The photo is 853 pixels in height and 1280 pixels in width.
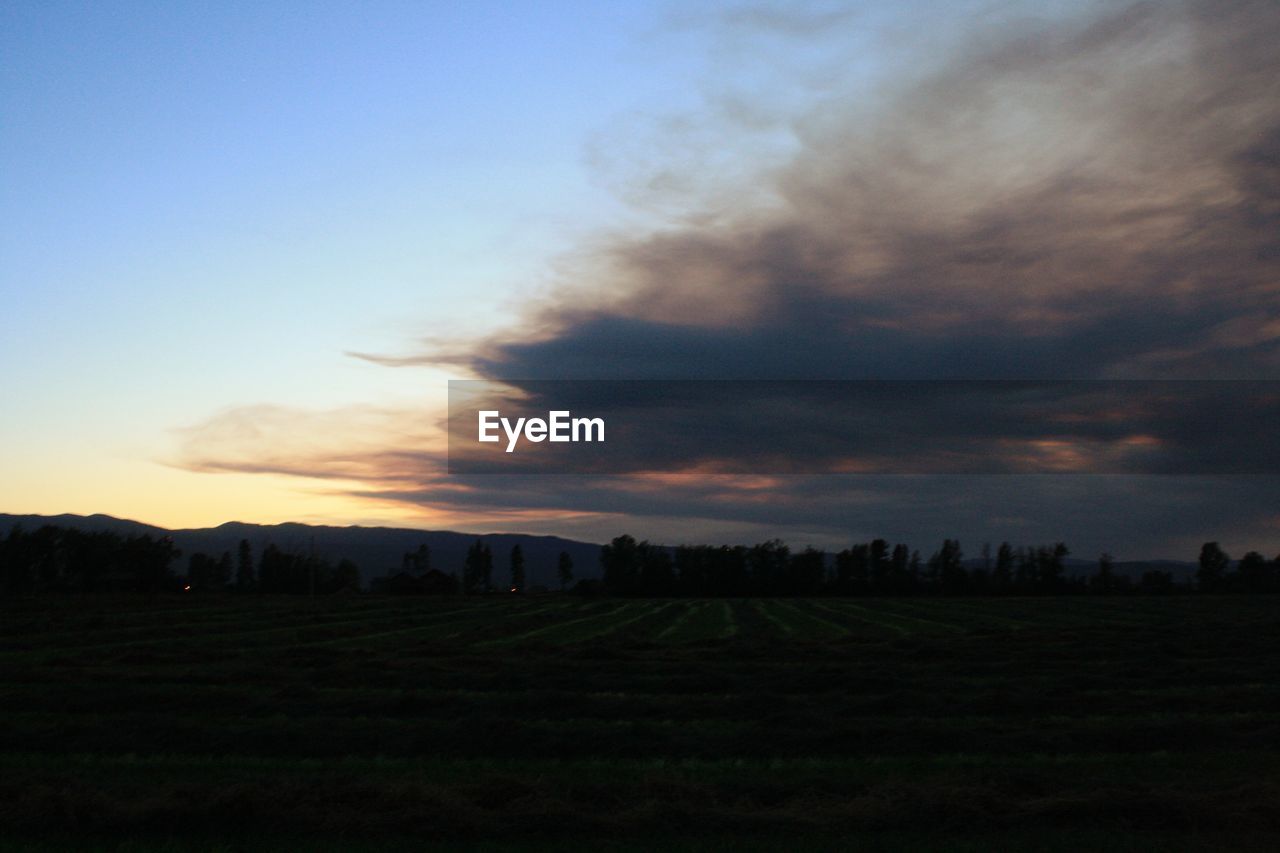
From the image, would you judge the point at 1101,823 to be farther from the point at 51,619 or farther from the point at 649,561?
the point at 649,561

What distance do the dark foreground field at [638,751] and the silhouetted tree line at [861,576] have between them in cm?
11038

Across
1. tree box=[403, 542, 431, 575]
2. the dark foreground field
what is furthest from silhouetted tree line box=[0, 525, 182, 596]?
the dark foreground field

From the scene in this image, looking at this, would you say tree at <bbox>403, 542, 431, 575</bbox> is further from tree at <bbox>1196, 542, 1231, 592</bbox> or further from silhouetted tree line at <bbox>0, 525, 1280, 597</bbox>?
tree at <bbox>1196, 542, 1231, 592</bbox>

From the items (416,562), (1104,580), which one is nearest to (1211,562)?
(1104,580)

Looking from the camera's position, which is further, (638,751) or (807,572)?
(807,572)

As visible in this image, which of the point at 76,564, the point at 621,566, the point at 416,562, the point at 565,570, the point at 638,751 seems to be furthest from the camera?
the point at 565,570

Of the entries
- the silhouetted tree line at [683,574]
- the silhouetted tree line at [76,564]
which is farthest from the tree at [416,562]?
the silhouetted tree line at [76,564]

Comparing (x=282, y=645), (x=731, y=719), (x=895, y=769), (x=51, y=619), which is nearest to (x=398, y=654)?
(x=282, y=645)

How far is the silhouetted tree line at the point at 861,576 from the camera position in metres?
138

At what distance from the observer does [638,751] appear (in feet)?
47.5

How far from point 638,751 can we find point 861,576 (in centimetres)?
13563

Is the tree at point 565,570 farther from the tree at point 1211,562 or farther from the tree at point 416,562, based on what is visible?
the tree at point 1211,562

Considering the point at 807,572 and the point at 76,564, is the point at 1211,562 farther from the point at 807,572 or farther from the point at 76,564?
the point at 76,564

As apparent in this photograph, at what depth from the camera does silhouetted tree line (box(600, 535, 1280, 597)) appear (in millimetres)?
137625
